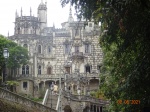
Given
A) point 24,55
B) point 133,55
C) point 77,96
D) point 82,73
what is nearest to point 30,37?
point 24,55

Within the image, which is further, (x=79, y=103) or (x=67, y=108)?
(x=79, y=103)

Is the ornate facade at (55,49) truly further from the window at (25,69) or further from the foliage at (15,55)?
the foliage at (15,55)

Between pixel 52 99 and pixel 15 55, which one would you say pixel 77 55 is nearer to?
pixel 15 55

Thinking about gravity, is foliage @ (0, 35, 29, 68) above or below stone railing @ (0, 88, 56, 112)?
above

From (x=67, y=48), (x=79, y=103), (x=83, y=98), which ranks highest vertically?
(x=67, y=48)

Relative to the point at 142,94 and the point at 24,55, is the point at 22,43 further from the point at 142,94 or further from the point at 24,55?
the point at 142,94

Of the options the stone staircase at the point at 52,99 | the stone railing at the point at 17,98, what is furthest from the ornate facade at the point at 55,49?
the stone railing at the point at 17,98

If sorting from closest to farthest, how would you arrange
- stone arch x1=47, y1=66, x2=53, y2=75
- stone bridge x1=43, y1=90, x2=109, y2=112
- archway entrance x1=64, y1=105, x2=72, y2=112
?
stone bridge x1=43, y1=90, x2=109, y2=112
archway entrance x1=64, y1=105, x2=72, y2=112
stone arch x1=47, y1=66, x2=53, y2=75

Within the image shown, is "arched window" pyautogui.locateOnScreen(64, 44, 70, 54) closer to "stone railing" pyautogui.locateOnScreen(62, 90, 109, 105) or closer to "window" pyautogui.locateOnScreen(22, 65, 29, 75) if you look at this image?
"window" pyautogui.locateOnScreen(22, 65, 29, 75)

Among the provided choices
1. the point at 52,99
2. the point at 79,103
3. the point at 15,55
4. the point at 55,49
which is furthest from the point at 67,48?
the point at 52,99

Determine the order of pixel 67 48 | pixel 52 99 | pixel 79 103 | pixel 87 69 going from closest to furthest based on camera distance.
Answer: pixel 52 99, pixel 79 103, pixel 87 69, pixel 67 48

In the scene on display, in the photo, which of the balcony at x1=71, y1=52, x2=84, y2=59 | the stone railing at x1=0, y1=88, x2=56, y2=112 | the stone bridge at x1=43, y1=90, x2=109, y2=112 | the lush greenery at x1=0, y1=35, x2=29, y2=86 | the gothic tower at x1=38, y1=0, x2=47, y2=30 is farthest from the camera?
the gothic tower at x1=38, y1=0, x2=47, y2=30

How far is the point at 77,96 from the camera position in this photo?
46.6m

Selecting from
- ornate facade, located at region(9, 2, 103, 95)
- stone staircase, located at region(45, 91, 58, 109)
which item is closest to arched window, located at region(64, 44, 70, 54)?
ornate facade, located at region(9, 2, 103, 95)
